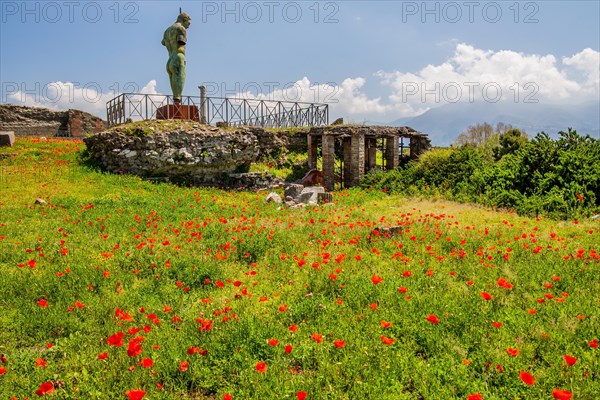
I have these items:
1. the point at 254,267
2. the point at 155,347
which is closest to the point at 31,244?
the point at 254,267

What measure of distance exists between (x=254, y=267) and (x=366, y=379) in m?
3.78

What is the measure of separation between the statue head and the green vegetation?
14.2m

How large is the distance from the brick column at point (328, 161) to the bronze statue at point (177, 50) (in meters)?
8.61

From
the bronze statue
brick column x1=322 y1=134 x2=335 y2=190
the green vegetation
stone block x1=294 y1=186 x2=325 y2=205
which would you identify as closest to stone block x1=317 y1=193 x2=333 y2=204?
stone block x1=294 y1=186 x2=325 y2=205

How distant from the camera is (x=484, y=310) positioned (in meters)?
4.81

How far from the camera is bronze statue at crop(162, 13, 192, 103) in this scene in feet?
68.1

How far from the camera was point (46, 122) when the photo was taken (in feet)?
95.9

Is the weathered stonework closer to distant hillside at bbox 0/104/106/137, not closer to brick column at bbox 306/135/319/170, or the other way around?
brick column at bbox 306/135/319/170

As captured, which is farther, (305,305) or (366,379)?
(305,305)

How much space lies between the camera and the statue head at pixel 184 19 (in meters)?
21.0

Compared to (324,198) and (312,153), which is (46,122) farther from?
(324,198)

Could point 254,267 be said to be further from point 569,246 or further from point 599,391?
point 569,246

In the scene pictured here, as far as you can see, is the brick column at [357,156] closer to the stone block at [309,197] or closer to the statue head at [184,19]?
the stone block at [309,197]

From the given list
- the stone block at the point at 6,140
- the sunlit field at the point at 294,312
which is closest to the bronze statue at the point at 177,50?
the stone block at the point at 6,140
